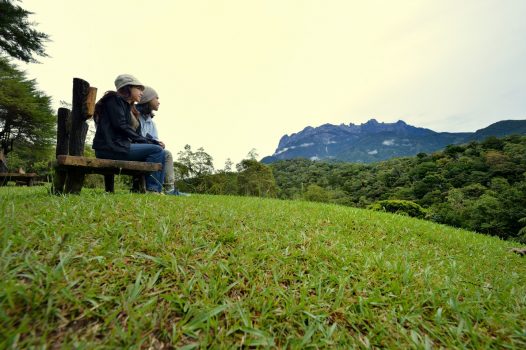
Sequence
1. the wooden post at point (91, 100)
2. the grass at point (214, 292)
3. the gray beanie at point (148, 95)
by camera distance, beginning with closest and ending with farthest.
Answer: the grass at point (214, 292) → the wooden post at point (91, 100) → the gray beanie at point (148, 95)

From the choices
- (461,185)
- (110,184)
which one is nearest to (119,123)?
(110,184)

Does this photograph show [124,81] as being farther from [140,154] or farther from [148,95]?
[140,154]

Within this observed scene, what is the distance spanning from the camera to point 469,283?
231 centimetres

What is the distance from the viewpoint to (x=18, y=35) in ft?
45.7

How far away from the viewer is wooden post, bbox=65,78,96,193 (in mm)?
3955

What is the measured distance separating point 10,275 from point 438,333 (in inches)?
101

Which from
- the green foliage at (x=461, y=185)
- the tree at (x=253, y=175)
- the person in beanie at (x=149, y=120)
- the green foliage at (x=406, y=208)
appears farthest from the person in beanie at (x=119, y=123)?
the tree at (x=253, y=175)

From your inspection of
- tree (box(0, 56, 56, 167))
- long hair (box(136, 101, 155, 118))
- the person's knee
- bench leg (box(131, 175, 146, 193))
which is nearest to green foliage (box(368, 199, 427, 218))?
the person's knee

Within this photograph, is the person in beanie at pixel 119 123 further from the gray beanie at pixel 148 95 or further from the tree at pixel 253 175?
the tree at pixel 253 175

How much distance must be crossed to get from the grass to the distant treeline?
18441 millimetres

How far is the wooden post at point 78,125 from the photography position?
3.96m

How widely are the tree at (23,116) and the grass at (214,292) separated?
37652 millimetres

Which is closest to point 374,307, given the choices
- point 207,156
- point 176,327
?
point 176,327

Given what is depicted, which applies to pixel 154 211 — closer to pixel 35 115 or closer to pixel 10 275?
pixel 10 275
